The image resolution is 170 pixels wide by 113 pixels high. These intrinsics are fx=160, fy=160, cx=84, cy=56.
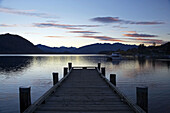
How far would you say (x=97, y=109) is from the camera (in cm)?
643

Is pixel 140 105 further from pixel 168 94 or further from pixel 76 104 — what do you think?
pixel 168 94

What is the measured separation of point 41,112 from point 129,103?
3545mm

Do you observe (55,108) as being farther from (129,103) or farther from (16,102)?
(16,102)

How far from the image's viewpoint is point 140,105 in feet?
20.8

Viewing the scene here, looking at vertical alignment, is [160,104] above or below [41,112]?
below

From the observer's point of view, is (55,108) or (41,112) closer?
(41,112)

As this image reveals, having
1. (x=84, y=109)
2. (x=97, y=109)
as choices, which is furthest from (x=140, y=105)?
(x=84, y=109)

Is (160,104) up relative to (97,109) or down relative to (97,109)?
down

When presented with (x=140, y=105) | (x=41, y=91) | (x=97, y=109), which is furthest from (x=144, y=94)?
(x=41, y=91)

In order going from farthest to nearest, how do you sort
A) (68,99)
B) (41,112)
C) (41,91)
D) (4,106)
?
1. (41,91)
2. (4,106)
3. (68,99)
4. (41,112)

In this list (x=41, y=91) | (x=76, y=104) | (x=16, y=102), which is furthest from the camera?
(x=41, y=91)

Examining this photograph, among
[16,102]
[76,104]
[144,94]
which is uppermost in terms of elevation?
[144,94]

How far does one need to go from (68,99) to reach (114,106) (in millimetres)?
2344

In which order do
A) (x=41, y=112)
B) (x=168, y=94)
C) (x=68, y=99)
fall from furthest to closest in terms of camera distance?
(x=168, y=94), (x=68, y=99), (x=41, y=112)
